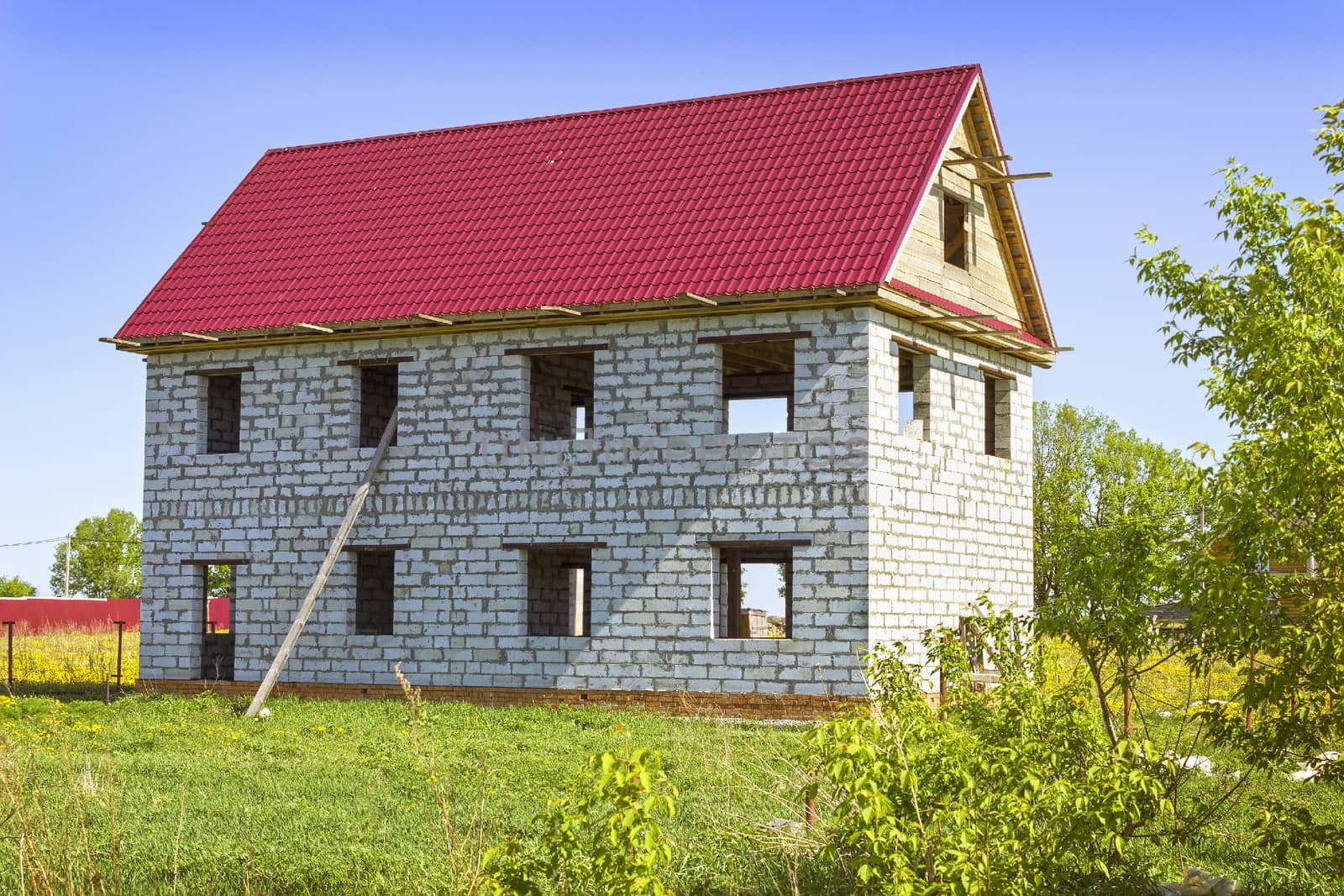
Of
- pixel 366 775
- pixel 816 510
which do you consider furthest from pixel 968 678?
pixel 816 510

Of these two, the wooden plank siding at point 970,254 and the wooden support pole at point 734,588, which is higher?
the wooden plank siding at point 970,254

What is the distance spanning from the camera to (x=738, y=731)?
16.5 m

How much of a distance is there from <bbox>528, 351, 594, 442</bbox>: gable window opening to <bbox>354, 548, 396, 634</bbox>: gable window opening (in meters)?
3.08

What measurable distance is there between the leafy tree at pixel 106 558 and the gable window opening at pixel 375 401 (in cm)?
6002

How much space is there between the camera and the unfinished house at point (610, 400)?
61.7 feet

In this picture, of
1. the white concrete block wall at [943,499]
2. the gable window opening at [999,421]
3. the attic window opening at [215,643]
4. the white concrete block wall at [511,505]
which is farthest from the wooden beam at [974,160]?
the attic window opening at [215,643]

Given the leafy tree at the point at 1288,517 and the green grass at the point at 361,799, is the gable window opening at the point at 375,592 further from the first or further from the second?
the leafy tree at the point at 1288,517

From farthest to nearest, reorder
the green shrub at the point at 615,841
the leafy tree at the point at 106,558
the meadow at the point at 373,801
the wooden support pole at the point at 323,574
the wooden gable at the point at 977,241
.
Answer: the leafy tree at the point at 106,558, the wooden gable at the point at 977,241, the wooden support pole at the point at 323,574, the meadow at the point at 373,801, the green shrub at the point at 615,841

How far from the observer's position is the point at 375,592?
22.8 metres

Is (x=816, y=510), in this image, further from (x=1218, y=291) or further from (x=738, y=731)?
(x=1218, y=291)

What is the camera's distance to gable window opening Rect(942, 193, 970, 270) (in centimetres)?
2173

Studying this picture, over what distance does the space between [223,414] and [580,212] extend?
6858 millimetres

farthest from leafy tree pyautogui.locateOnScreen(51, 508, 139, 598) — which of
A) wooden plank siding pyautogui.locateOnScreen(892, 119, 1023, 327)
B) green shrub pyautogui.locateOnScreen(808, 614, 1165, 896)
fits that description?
green shrub pyautogui.locateOnScreen(808, 614, 1165, 896)

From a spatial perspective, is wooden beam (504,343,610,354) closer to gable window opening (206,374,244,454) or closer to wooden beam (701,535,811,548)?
wooden beam (701,535,811,548)
